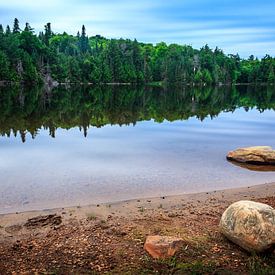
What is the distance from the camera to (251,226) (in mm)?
9953

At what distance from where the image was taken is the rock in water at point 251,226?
386 inches

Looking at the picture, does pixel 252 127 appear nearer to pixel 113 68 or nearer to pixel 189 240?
pixel 189 240

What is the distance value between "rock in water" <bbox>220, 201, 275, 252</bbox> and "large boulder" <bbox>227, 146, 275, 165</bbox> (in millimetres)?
12483

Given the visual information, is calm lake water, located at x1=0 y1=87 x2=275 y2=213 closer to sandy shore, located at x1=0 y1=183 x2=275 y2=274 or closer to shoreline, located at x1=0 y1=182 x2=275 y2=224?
shoreline, located at x1=0 y1=182 x2=275 y2=224

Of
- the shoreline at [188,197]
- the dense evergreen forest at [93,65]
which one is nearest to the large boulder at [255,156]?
the shoreline at [188,197]

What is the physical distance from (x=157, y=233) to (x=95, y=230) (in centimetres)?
172

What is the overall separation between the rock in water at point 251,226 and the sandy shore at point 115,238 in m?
0.29

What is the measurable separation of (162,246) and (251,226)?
2.18 meters

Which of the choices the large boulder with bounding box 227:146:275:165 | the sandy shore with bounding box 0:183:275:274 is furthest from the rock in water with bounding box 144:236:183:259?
the large boulder with bounding box 227:146:275:165

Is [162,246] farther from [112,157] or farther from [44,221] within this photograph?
[112,157]

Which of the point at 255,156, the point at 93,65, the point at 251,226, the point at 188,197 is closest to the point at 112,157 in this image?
the point at 255,156

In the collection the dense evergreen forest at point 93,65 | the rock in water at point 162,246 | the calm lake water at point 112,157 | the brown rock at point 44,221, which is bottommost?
the calm lake water at point 112,157

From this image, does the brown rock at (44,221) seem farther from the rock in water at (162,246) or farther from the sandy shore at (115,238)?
the rock in water at (162,246)

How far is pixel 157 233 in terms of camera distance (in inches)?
444
